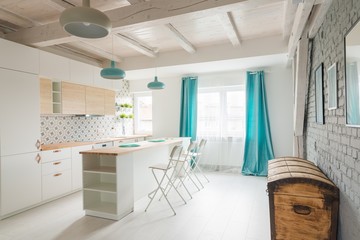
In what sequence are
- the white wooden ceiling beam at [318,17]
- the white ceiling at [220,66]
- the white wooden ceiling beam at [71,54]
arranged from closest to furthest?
the white wooden ceiling beam at [318,17], the white wooden ceiling beam at [71,54], the white ceiling at [220,66]

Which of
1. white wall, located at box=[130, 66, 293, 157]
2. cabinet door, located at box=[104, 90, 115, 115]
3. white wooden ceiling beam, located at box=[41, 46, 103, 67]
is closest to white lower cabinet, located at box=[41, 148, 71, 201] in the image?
cabinet door, located at box=[104, 90, 115, 115]

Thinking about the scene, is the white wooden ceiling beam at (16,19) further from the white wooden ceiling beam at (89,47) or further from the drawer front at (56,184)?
the drawer front at (56,184)

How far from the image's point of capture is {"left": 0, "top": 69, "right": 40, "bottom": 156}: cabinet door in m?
2.94

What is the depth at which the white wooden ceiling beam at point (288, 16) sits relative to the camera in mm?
2530

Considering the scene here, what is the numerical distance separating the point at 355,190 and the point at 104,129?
5.01 metres

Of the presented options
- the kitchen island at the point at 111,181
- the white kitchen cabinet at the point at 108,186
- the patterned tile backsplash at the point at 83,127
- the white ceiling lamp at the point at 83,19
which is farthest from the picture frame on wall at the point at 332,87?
the patterned tile backsplash at the point at 83,127

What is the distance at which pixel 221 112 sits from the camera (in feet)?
17.9

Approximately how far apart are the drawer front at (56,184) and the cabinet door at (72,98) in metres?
1.09

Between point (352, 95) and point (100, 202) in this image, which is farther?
point (100, 202)

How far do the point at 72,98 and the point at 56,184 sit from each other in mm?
1510

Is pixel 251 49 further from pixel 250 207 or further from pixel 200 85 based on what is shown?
pixel 250 207

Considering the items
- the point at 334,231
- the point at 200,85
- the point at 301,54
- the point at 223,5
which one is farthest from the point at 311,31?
the point at 200,85

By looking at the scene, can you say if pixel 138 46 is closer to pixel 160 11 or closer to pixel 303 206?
pixel 160 11

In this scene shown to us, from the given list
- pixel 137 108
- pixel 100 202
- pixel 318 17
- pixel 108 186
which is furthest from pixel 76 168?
pixel 318 17
